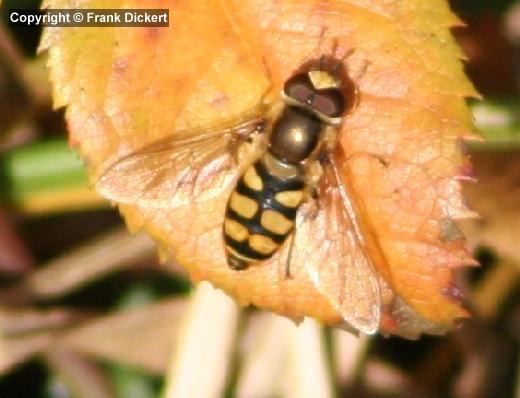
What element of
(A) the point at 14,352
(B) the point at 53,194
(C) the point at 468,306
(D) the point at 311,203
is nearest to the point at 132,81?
(D) the point at 311,203

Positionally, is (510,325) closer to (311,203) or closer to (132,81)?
(311,203)

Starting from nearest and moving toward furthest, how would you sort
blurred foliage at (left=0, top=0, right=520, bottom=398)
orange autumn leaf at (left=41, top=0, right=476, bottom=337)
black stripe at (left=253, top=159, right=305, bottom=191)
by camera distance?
1. orange autumn leaf at (left=41, top=0, right=476, bottom=337)
2. black stripe at (left=253, top=159, right=305, bottom=191)
3. blurred foliage at (left=0, top=0, right=520, bottom=398)

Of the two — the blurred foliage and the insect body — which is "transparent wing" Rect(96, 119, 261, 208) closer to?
the insect body

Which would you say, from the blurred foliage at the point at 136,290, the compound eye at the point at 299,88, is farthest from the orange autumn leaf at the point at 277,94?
the blurred foliage at the point at 136,290

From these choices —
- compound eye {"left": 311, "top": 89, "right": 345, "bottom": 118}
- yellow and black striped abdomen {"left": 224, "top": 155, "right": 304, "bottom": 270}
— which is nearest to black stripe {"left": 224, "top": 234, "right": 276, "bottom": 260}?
yellow and black striped abdomen {"left": 224, "top": 155, "right": 304, "bottom": 270}

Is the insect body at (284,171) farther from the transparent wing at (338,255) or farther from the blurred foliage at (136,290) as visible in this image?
the blurred foliage at (136,290)

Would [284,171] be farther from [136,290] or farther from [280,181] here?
[136,290]

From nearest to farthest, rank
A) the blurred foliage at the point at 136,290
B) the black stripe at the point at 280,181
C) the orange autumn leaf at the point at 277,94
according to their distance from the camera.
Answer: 1. the orange autumn leaf at the point at 277,94
2. the black stripe at the point at 280,181
3. the blurred foliage at the point at 136,290
